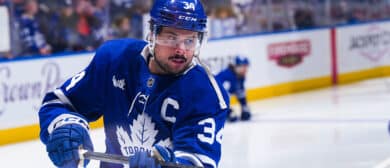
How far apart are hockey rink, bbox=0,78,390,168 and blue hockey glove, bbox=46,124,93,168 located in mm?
2961

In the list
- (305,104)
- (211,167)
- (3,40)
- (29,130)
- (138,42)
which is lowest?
(305,104)

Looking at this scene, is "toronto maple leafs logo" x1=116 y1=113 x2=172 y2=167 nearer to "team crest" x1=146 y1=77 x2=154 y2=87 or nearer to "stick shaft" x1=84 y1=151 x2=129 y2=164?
"team crest" x1=146 y1=77 x2=154 y2=87

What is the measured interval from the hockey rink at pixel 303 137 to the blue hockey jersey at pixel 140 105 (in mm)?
2729

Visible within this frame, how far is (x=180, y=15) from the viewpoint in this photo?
270 cm

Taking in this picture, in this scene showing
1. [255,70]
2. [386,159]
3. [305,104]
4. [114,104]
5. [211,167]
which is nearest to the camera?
[211,167]

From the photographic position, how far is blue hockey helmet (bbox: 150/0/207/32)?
2.71m

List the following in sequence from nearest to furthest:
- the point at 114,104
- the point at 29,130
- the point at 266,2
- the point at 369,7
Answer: the point at 114,104
the point at 29,130
the point at 266,2
the point at 369,7

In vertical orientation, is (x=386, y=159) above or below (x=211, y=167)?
below

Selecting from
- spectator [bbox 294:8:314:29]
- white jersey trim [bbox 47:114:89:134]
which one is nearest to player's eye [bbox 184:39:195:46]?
white jersey trim [bbox 47:114:89:134]

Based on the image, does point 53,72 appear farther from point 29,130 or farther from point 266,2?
point 266,2

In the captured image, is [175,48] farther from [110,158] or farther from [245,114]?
[245,114]

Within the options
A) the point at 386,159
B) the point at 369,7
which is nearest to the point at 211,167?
the point at 386,159

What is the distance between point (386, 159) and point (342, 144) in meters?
0.78

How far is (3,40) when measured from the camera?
8.35 meters
